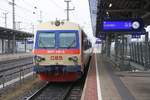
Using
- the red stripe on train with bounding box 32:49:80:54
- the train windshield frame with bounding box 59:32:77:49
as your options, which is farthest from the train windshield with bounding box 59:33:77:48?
the red stripe on train with bounding box 32:49:80:54

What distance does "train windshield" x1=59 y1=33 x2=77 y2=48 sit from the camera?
17.3 metres

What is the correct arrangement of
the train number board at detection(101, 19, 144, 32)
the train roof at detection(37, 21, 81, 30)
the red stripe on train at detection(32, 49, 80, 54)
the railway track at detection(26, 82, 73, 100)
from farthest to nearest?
the train number board at detection(101, 19, 144, 32) < the train roof at detection(37, 21, 81, 30) < the red stripe on train at detection(32, 49, 80, 54) < the railway track at detection(26, 82, 73, 100)

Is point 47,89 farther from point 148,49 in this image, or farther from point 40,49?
point 148,49

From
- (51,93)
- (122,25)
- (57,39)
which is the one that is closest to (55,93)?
(51,93)

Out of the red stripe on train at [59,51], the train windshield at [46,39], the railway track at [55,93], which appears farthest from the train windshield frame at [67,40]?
the railway track at [55,93]

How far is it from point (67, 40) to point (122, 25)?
4.44 metres

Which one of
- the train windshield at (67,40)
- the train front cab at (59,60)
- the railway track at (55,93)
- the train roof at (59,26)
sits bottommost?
the railway track at (55,93)

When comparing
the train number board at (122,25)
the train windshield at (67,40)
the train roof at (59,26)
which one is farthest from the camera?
the train number board at (122,25)

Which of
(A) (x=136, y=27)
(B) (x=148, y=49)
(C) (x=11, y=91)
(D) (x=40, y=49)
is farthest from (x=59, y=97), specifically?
(B) (x=148, y=49)

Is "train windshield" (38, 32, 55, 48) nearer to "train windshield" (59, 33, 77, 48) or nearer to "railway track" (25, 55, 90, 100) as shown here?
"train windshield" (59, 33, 77, 48)

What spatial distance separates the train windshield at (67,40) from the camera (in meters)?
17.3

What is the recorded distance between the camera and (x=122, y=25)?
67.5ft

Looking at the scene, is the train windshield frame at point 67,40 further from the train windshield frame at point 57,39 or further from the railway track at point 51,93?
the railway track at point 51,93

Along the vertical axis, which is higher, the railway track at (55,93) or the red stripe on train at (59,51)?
the red stripe on train at (59,51)
